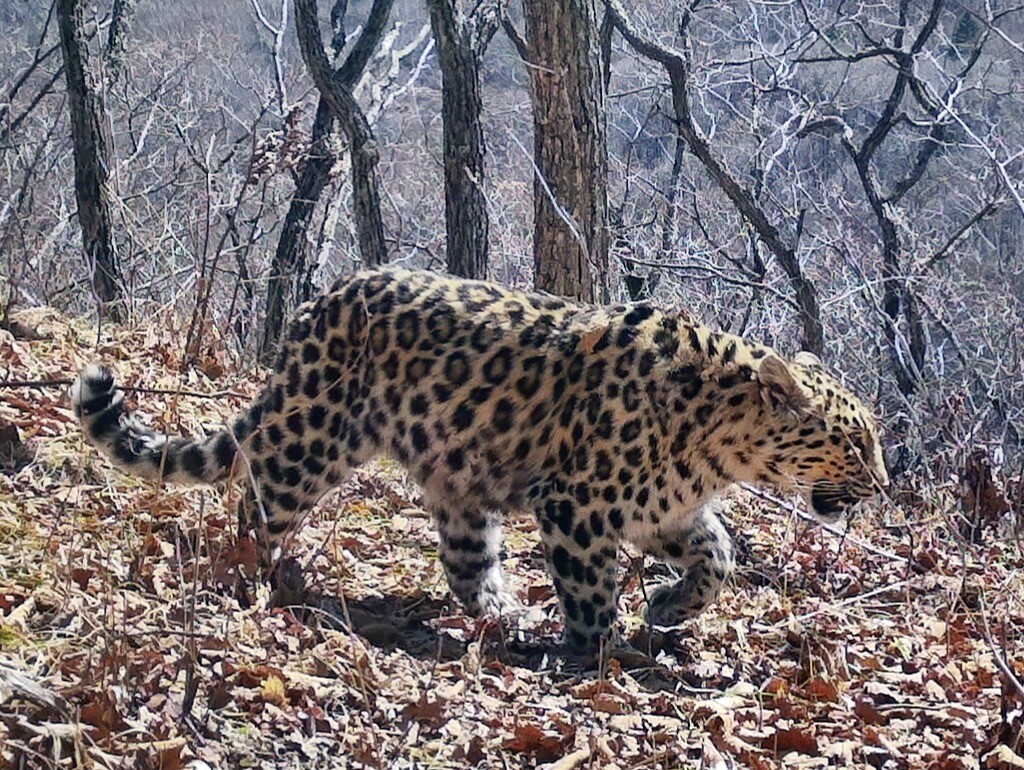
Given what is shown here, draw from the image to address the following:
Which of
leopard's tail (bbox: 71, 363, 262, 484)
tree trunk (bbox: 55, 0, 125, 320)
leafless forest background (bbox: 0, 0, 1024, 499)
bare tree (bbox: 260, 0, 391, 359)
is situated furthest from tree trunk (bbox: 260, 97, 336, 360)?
leopard's tail (bbox: 71, 363, 262, 484)

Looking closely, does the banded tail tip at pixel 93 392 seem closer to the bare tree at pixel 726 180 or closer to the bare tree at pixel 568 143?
the bare tree at pixel 568 143

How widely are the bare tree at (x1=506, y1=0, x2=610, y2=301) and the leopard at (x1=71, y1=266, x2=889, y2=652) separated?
2405 mm

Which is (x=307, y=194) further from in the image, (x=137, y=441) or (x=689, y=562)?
(x=689, y=562)

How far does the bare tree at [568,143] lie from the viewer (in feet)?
28.6

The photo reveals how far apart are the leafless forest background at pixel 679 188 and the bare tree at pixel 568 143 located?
1.22 ft

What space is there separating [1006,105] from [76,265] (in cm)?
2071

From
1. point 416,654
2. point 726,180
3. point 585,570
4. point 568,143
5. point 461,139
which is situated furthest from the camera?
point 726,180

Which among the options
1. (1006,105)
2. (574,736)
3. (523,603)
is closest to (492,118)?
(1006,105)

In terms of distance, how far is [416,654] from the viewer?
5691 mm

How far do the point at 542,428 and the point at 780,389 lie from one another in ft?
3.41

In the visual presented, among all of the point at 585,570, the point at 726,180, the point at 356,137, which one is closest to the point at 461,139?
Result: the point at 356,137

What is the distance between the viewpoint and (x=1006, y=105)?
30.2 meters

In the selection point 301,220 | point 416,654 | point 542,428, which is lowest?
point 416,654

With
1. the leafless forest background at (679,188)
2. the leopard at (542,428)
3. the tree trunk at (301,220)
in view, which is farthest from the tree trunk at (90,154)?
the leopard at (542,428)
